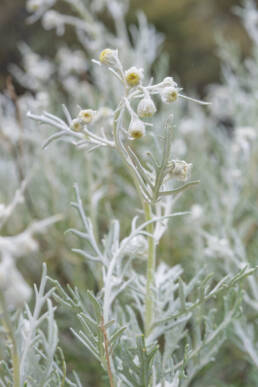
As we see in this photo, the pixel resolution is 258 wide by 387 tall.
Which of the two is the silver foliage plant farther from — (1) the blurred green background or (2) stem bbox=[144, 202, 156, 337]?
(1) the blurred green background

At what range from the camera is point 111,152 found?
3.32 ft

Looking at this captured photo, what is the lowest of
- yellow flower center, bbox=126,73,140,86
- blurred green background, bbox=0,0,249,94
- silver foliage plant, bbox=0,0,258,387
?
silver foliage plant, bbox=0,0,258,387

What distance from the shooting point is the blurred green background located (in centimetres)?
179

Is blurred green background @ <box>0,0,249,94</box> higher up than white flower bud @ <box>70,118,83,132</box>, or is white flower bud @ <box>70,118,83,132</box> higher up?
blurred green background @ <box>0,0,249,94</box>

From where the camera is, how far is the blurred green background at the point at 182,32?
1.79 metres

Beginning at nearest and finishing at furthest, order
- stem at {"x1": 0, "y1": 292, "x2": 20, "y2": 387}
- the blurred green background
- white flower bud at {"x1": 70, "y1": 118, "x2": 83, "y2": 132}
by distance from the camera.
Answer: stem at {"x1": 0, "y1": 292, "x2": 20, "y2": 387} → white flower bud at {"x1": 70, "y1": 118, "x2": 83, "y2": 132} → the blurred green background

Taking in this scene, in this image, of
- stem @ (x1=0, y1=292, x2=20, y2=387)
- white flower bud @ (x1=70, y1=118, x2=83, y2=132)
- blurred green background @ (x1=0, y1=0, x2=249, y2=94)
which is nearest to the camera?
stem @ (x1=0, y1=292, x2=20, y2=387)

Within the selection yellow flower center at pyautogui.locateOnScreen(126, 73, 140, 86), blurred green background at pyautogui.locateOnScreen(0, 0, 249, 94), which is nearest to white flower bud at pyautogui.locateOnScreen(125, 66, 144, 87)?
yellow flower center at pyautogui.locateOnScreen(126, 73, 140, 86)

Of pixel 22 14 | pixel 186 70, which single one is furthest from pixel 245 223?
pixel 22 14

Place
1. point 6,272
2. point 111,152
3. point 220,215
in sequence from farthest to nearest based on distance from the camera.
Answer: point 111,152 → point 220,215 → point 6,272

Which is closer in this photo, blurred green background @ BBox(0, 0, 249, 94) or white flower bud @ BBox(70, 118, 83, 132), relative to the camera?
white flower bud @ BBox(70, 118, 83, 132)

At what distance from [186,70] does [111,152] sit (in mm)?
1026

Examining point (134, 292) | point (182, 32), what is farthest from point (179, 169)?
point (182, 32)

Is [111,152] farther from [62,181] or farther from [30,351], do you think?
[30,351]
